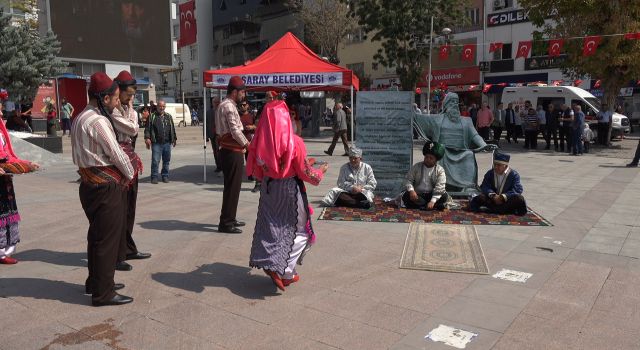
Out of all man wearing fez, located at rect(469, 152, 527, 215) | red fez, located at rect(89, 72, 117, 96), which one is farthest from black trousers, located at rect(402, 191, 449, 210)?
red fez, located at rect(89, 72, 117, 96)

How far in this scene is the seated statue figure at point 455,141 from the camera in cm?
881

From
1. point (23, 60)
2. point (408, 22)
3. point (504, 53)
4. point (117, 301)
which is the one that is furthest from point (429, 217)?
point (504, 53)

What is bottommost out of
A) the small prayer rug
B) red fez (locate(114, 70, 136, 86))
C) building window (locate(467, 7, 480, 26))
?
the small prayer rug

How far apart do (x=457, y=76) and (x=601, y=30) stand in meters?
20.1

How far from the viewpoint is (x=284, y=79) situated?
10.7 m

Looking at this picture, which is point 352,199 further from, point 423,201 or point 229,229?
point 229,229

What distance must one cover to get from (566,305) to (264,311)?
238 cm

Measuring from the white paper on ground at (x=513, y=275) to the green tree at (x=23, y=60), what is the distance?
60.9 ft

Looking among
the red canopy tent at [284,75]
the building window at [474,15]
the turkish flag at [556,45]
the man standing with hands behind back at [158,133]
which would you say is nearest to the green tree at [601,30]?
the turkish flag at [556,45]

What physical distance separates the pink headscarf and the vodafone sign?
1345 inches

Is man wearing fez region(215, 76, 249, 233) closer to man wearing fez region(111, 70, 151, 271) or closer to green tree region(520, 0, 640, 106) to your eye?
man wearing fez region(111, 70, 151, 271)

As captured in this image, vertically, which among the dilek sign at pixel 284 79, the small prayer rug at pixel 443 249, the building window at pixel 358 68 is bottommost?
the small prayer rug at pixel 443 249

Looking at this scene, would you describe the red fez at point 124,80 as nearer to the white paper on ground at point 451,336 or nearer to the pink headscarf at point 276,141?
the pink headscarf at point 276,141

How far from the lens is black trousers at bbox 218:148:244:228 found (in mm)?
6363
